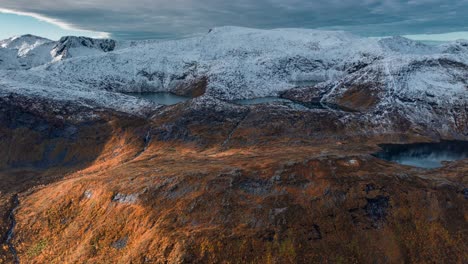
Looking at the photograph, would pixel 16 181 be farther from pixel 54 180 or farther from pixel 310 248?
pixel 310 248

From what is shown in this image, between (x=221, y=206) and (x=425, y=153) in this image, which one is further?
(x=425, y=153)

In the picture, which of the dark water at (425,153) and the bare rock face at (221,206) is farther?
the dark water at (425,153)

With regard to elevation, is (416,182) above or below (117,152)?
above

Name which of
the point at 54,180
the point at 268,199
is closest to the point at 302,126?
the point at 268,199

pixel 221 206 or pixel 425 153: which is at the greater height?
pixel 221 206

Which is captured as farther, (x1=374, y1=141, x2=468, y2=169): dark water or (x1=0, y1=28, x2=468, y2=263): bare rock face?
(x1=374, y1=141, x2=468, y2=169): dark water

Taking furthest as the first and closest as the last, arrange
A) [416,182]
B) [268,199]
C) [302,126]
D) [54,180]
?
[302,126] < [54,180] < [416,182] < [268,199]

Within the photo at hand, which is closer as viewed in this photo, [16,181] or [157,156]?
[16,181]

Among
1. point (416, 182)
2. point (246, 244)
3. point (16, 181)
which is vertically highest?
point (416, 182)
